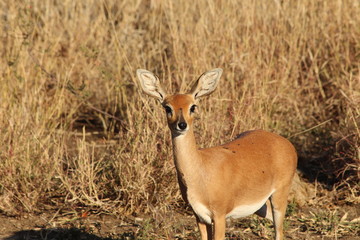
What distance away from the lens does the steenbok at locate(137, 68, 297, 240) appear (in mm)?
4820

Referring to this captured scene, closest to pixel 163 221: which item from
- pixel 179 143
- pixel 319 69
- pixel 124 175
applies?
pixel 124 175

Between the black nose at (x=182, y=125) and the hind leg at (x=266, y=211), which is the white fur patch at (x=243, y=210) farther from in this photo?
the black nose at (x=182, y=125)

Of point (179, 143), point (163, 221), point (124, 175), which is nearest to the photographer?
point (179, 143)

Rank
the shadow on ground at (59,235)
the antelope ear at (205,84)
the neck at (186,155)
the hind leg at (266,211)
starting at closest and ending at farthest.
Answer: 1. the neck at (186,155)
2. the antelope ear at (205,84)
3. the hind leg at (266,211)
4. the shadow on ground at (59,235)

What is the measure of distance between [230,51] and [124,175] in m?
2.49

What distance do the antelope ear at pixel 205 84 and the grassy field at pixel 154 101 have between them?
119cm

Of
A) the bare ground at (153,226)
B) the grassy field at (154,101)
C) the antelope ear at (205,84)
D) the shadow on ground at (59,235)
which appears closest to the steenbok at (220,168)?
the antelope ear at (205,84)

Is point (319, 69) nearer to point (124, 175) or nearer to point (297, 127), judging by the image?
point (297, 127)

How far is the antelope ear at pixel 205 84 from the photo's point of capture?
5.05 m

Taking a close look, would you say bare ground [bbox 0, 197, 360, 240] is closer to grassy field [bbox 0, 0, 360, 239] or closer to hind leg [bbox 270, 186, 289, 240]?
grassy field [bbox 0, 0, 360, 239]

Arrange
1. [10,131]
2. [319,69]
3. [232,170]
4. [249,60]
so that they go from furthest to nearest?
[319,69] → [249,60] → [10,131] → [232,170]

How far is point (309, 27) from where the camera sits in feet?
29.6

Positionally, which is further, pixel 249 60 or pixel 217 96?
pixel 249 60

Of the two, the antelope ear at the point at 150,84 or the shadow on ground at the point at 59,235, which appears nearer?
the antelope ear at the point at 150,84
